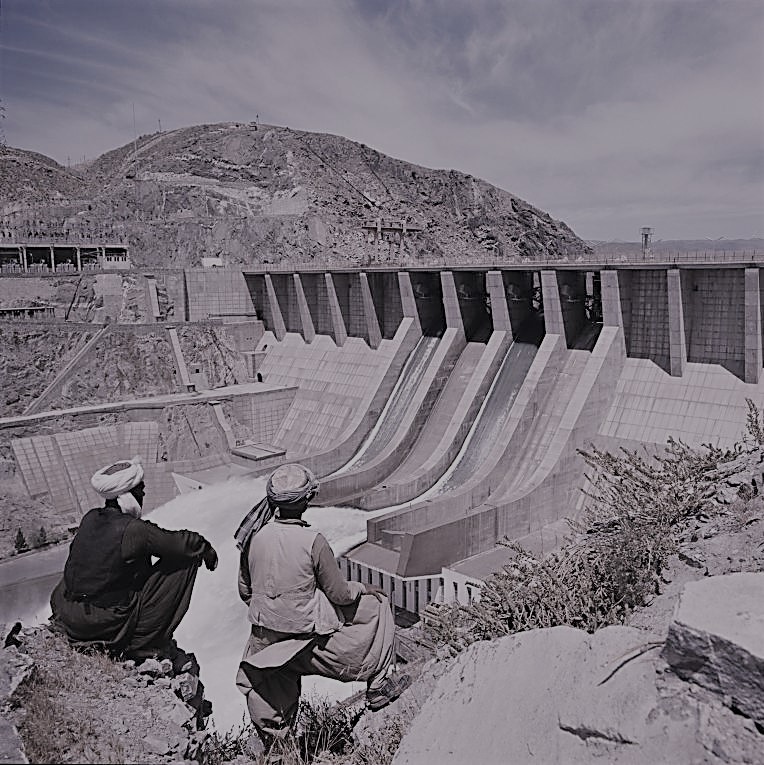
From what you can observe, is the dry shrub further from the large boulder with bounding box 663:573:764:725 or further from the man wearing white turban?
the man wearing white turban

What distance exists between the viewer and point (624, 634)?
3229mm

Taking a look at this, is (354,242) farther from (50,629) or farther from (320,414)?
(50,629)

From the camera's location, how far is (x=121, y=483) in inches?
150

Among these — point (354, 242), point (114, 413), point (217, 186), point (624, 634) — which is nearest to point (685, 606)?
point (624, 634)

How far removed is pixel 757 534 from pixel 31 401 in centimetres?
2209

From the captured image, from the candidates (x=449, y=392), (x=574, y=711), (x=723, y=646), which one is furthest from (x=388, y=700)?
(x=449, y=392)

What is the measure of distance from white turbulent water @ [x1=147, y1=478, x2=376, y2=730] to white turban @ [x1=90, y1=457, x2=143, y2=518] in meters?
5.21

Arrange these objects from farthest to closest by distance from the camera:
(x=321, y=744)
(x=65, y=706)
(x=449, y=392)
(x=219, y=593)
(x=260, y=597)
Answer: (x=449, y=392)
(x=219, y=593)
(x=321, y=744)
(x=260, y=597)
(x=65, y=706)

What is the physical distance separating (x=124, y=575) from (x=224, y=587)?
10764 millimetres

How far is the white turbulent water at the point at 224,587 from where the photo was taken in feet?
33.9

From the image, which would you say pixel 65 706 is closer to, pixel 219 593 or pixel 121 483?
pixel 121 483

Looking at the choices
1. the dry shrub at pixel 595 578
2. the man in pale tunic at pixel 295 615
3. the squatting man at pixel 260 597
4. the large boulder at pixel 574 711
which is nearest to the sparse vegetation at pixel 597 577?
the dry shrub at pixel 595 578

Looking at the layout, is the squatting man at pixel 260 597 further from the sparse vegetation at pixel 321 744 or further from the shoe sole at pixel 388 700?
the sparse vegetation at pixel 321 744

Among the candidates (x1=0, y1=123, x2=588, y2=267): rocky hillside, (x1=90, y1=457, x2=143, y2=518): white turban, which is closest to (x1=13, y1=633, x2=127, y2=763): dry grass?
(x1=90, y1=457, x2=143, y2=518): white turban
